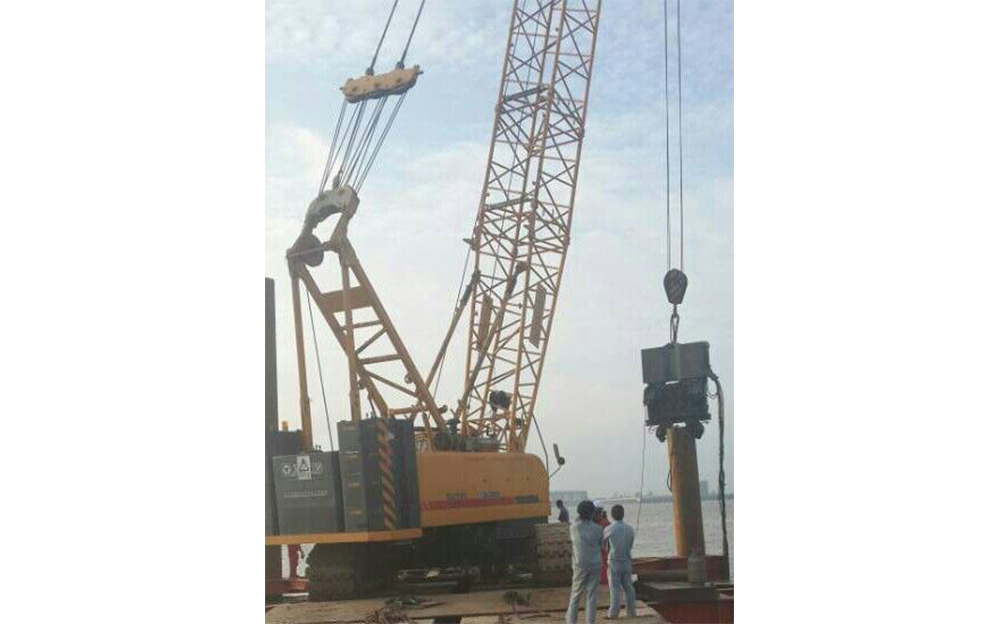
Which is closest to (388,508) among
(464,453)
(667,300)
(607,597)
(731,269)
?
(464,453)

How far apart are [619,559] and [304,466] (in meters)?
2.52

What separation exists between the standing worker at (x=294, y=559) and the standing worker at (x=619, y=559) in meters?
2.74

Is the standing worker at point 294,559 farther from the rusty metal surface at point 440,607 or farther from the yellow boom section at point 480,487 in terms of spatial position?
the yellow boom section at point 480,487

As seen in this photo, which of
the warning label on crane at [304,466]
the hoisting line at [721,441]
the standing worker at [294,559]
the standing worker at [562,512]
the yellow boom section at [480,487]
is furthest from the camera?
the standing worker at [562,512]

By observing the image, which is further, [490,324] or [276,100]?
[490,324]

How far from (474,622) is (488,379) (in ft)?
9.50

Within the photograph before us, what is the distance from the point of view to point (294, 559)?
29.3 feet

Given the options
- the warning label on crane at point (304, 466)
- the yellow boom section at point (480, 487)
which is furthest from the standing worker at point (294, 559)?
the yellow boom section at point (480, 487)

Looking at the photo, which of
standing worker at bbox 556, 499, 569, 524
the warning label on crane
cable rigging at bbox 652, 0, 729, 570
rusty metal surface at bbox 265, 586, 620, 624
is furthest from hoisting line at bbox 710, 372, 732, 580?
the warning label on crane

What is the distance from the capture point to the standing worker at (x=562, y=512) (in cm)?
896
